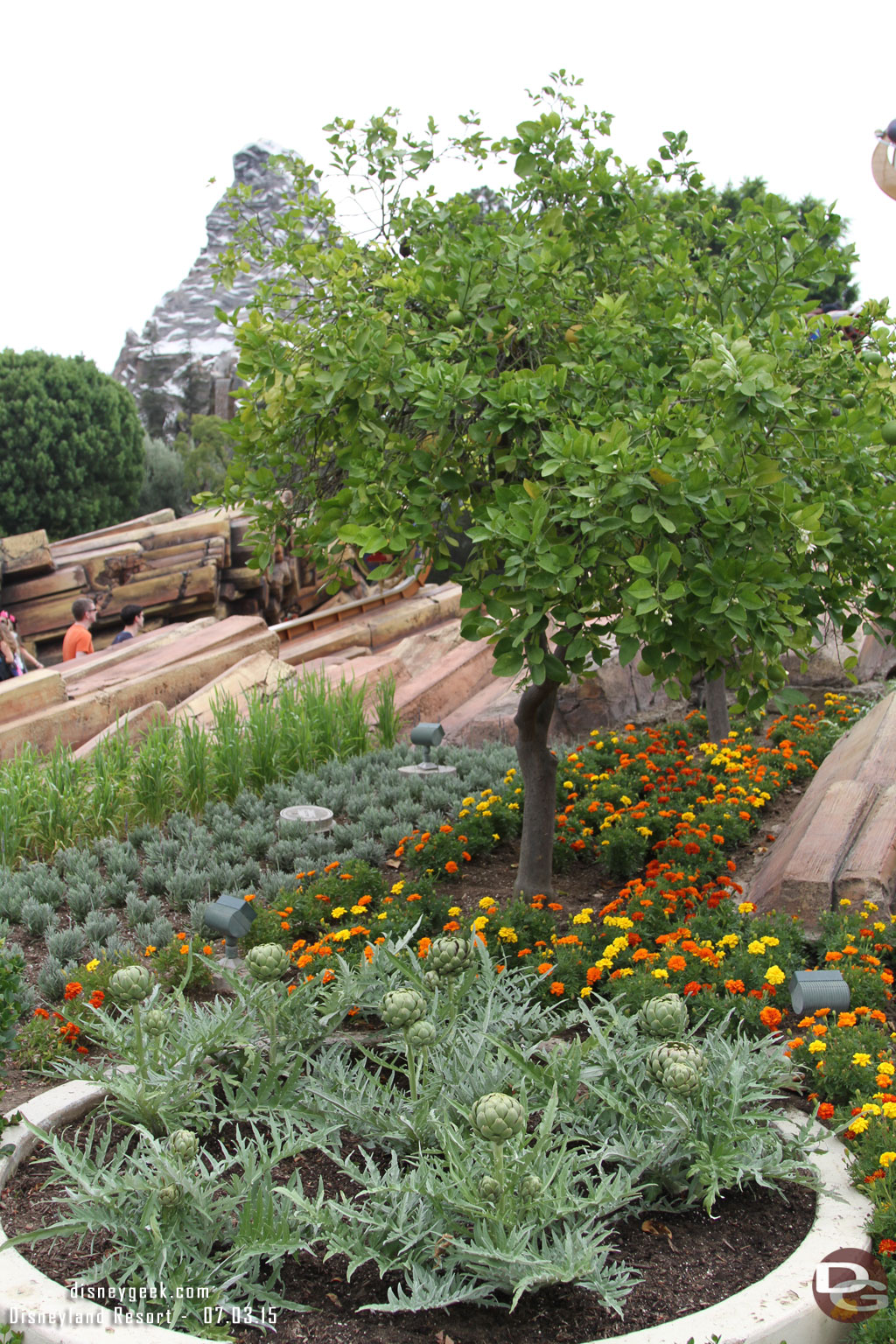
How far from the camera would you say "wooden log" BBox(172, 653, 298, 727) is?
734cm

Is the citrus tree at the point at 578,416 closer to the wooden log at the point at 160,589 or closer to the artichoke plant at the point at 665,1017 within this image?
the artichoke plant at the point at 665,1017

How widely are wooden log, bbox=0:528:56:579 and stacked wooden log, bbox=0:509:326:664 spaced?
0.01 meters

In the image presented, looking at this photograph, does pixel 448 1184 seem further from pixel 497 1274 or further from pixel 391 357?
pixel 391 357

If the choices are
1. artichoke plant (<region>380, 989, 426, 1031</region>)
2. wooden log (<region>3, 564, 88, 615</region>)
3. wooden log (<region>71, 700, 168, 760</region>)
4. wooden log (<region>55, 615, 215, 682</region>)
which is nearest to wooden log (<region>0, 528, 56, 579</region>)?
wooden log (<region>3, 564, 88, 615</region>)

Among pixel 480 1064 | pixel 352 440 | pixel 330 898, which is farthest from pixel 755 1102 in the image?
pixel 352 440

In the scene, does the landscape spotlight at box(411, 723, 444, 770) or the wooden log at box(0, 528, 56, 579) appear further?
the wooden log at box(0, 528, 56, 579)

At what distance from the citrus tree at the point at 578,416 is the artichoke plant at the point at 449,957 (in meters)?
0.80

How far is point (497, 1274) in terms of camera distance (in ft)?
6.62

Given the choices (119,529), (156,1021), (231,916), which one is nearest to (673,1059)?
(156,1021)

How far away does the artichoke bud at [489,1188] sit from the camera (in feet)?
6.79

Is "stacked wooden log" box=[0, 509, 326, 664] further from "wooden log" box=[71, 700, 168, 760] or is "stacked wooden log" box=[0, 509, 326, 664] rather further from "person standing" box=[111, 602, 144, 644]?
"wooden log" box=[71, 700, 168, 760]

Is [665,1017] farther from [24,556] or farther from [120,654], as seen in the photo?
[24,556]

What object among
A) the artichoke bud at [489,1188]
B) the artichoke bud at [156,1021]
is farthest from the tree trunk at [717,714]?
the artichoke bud at [489,1188]

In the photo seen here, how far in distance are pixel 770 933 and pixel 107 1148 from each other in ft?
7.42
